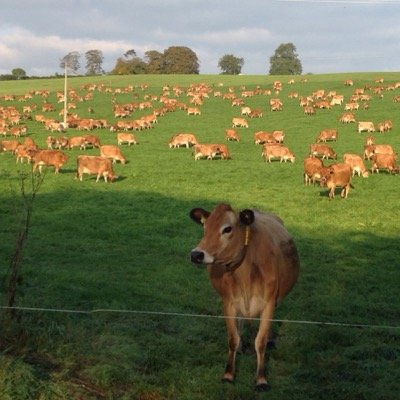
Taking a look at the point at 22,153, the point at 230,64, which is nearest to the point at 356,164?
the point at 22,153

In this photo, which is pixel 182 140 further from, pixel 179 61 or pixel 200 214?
pixel 179 61

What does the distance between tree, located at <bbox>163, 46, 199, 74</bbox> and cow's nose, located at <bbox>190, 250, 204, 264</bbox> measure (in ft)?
364

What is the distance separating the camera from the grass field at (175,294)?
242 inches

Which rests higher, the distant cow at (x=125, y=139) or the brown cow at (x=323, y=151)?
the brown cow at (x=323, y=151)

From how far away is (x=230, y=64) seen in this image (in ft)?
429

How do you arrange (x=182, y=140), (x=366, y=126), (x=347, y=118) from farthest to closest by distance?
1. (x=347, y=118)
2. (x=366, y=126)
3. (x=182, y=140)

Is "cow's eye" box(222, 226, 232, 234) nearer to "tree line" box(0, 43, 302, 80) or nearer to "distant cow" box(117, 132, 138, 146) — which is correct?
"distant cow" box(117, 132, 138, 146)

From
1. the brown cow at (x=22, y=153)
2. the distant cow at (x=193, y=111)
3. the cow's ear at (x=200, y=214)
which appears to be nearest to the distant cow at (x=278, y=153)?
the brown cow at (x=22, y=153)

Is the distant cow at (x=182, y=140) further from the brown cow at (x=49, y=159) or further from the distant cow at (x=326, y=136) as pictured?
the brown cow at (x=49, y=159)

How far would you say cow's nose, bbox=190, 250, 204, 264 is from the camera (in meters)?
5.62

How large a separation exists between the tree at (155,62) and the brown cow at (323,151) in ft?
287

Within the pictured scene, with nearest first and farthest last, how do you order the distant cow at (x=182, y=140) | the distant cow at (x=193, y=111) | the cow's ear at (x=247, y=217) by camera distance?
the cow's ear at (x=247, y=217) → the distant cow at (x=182, y=140) → the distant cow at (x=193, y=111)

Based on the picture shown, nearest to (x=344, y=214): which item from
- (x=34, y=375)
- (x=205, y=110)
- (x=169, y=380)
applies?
(x=169, y=380)

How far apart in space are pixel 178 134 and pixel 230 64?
99.8 meters
